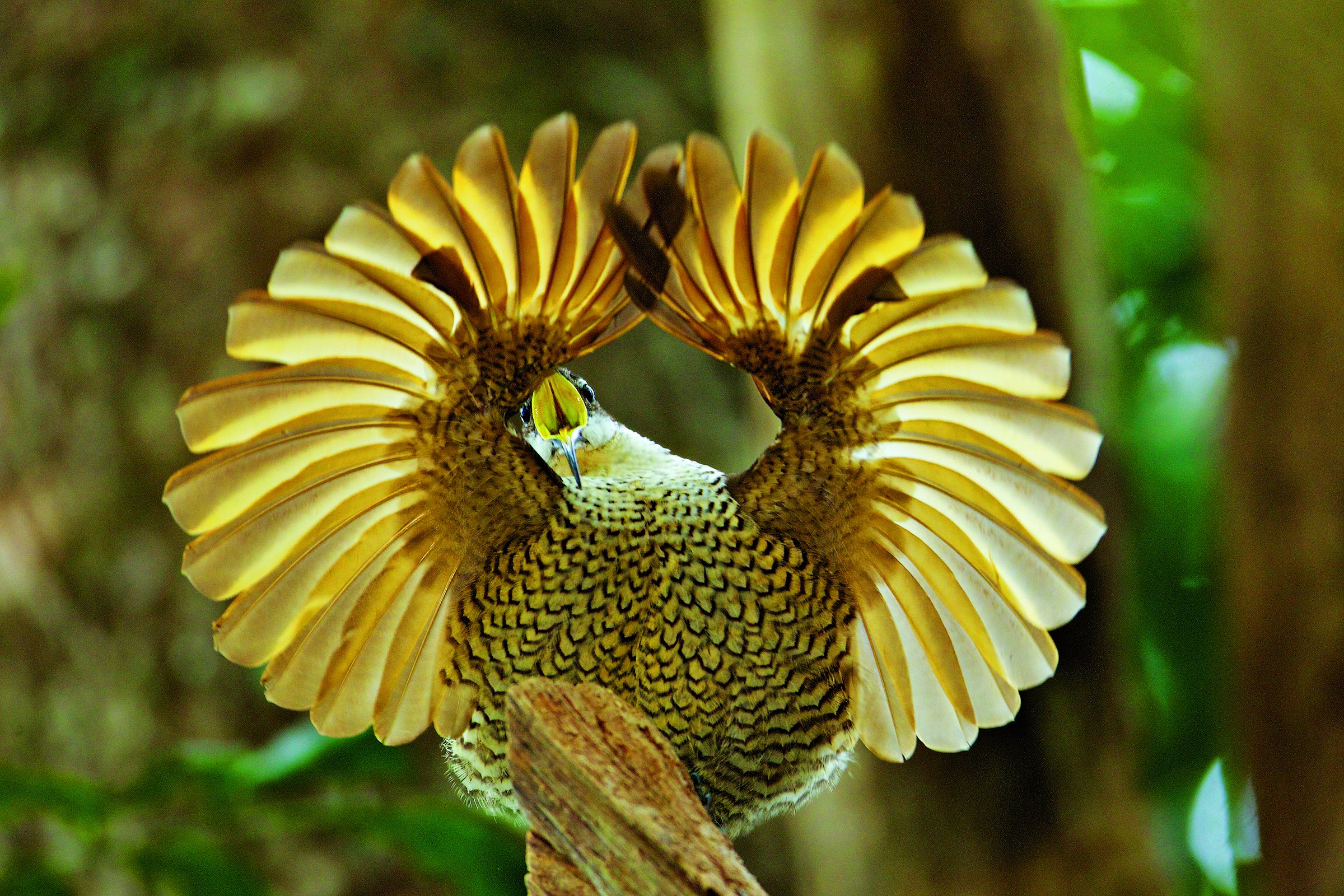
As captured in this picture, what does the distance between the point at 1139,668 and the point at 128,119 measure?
9.68 ft

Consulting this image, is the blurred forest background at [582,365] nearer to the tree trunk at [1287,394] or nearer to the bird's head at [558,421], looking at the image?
the tree trunk at [1287,394]

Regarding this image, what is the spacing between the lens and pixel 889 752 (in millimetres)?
1260

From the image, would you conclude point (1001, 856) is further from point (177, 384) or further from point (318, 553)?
point (177, 384)

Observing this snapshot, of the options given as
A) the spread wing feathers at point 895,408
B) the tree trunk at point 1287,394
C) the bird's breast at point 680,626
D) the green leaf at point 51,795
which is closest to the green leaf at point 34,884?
the green leaf at point 51,795

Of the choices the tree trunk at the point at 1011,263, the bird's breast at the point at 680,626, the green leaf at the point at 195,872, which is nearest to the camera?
the bird's breast at the point at 680,626

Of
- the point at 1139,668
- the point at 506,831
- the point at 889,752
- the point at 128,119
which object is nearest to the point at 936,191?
the point at 1139,668

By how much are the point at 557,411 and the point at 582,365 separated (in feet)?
4.44

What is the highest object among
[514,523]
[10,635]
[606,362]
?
[10,635]

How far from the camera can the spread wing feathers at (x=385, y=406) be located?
102 centimetres

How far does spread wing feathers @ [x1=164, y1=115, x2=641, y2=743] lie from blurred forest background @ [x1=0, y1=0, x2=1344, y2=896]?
60cm

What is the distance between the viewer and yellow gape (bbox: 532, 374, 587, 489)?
1261 millimetres

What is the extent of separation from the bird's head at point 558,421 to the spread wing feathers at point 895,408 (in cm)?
21

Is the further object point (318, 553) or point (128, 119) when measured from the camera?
point (128, 119)

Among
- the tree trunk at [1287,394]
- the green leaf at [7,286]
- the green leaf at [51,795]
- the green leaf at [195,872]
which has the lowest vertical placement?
the tree trunk at [1287,394]
